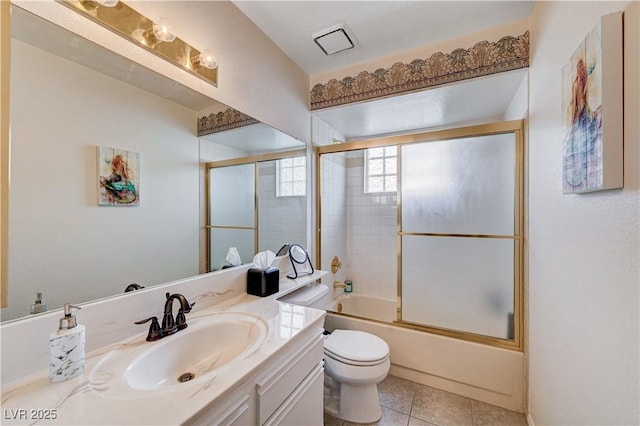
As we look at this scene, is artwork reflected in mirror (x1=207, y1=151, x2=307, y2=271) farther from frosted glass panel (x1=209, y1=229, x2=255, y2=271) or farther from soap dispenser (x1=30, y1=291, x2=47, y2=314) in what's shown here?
soap dispenser (x1=30, y1=291, x2=47, y2=314)

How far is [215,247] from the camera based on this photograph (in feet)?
4.58

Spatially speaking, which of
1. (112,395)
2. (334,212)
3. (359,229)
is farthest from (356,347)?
(359,229)

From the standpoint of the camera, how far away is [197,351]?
1025 mm

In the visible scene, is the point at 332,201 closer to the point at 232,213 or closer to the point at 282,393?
the point at 232,213

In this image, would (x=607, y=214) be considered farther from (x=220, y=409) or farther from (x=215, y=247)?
(x=215, y=247)

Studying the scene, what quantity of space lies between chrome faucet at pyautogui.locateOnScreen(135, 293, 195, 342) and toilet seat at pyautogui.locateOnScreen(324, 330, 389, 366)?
3.21ft

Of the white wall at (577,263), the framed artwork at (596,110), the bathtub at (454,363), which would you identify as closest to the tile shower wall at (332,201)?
the bathtub at (454,363)

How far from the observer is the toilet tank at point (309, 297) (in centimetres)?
167

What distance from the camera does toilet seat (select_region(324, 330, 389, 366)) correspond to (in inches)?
60.3

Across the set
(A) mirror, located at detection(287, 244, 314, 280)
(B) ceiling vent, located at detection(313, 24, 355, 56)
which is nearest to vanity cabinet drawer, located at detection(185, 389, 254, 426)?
(A) mirror, located at detection(287, 244, 314, 280)

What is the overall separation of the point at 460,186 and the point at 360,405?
1.72 metres

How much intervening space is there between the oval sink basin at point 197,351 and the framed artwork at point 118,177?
1.88 feet

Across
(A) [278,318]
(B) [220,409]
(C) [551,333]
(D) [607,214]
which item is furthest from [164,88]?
(C) [551,333]

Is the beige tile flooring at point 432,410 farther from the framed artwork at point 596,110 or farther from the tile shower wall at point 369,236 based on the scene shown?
the framed artwork at point 596,110
